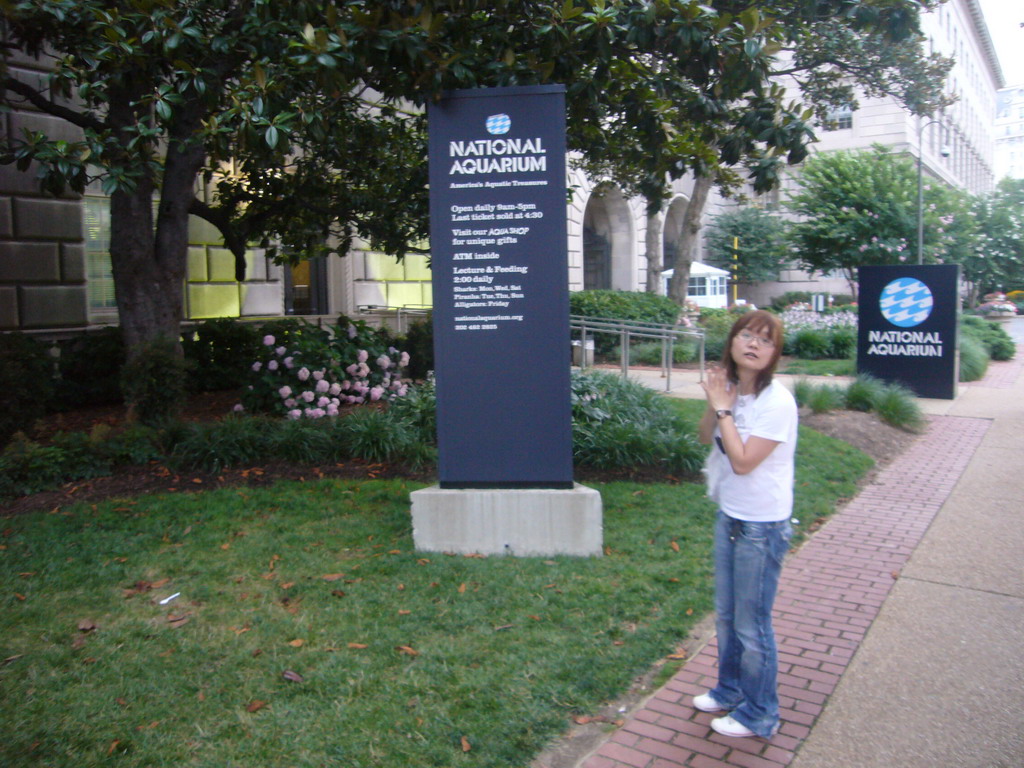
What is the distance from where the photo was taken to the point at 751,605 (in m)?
3.65

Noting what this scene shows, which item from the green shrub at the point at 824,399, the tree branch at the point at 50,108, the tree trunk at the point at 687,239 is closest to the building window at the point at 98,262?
the tree branch at the point at 50,108

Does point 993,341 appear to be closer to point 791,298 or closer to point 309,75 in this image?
point 309,75

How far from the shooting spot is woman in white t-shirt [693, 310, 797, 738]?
11.7ft

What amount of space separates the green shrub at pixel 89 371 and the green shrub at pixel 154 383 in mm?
3256

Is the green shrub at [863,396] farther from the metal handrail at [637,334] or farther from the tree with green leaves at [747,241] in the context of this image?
the tree with green leaves at [747,241]

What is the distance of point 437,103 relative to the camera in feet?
18.8

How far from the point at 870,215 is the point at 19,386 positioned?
26.6 metres

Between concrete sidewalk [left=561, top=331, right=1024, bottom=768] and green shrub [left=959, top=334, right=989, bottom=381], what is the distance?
32.0 feet

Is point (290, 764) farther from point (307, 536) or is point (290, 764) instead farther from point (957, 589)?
point (957, 589)

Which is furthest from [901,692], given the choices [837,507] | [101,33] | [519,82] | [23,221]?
[23,221]

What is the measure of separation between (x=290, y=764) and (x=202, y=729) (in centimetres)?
47

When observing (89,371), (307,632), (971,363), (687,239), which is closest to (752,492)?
(307,632)

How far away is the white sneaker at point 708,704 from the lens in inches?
156

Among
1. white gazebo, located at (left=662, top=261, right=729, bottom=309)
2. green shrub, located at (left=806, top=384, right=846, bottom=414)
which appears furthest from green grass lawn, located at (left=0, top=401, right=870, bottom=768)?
white gazebo, located at (left=662, top=261, right=729, bottom=309)
